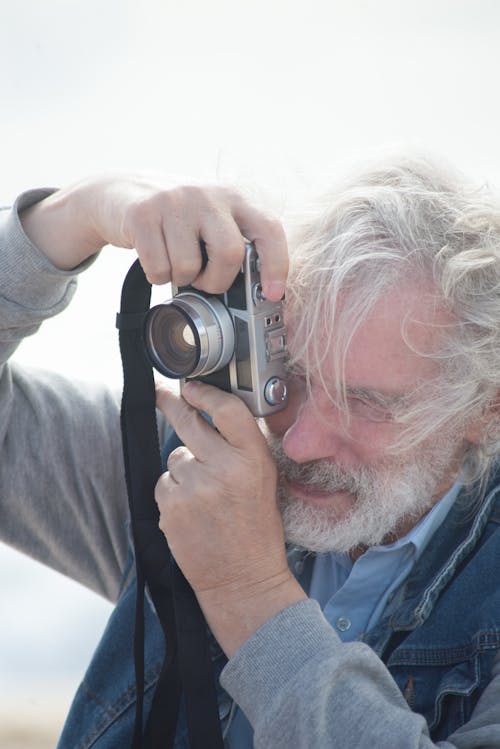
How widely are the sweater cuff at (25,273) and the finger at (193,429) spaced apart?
0.87 ft

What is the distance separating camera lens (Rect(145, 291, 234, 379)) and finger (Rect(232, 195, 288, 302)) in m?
0.08

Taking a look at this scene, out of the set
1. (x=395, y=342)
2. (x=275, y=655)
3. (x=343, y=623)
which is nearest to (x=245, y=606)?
(x=275, y=655)

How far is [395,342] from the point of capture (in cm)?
128

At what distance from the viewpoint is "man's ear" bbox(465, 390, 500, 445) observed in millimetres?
1440

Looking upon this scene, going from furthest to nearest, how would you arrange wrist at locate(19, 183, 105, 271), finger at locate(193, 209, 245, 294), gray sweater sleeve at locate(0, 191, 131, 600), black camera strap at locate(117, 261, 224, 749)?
gray sweater sleeve at locate(0, 191, 131, 600)
wrist at locate(19, 183, 105, 271)
black camera strap at locate(117, 261, 224, 749)
finger at locate(193, 209, 245, 294)

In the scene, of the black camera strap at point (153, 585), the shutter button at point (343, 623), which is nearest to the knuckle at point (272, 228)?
the black camera strap at point (153, 585)

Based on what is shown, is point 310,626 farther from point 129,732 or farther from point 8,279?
point 8,279

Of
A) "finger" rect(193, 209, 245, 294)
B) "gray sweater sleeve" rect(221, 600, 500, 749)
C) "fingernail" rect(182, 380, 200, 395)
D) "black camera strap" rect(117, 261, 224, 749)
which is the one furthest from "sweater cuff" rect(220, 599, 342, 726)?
"finger" rect(193, 209, 245, 294)

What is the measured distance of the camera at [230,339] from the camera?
3.92 feet

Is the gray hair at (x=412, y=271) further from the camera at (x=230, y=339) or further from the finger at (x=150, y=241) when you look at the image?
the finger at (x=150, y=241)

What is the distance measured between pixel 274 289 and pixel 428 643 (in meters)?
0.55

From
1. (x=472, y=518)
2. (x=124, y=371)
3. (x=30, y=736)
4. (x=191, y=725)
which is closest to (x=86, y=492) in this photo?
(x=124, y=371)

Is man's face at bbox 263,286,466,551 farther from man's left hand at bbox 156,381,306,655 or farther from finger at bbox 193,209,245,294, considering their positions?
finger at bbox 193,209,245,294

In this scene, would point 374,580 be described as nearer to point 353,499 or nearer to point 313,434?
point 353,499
